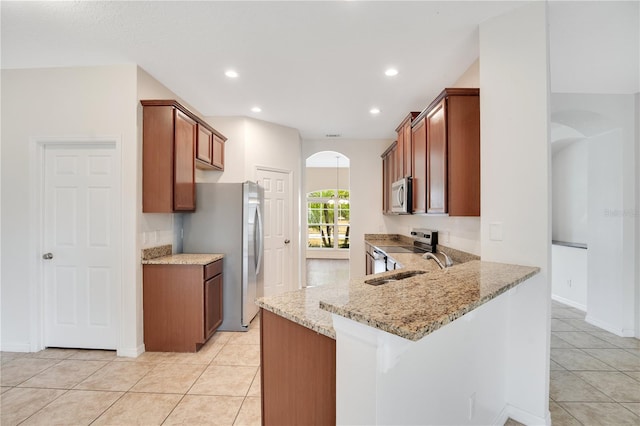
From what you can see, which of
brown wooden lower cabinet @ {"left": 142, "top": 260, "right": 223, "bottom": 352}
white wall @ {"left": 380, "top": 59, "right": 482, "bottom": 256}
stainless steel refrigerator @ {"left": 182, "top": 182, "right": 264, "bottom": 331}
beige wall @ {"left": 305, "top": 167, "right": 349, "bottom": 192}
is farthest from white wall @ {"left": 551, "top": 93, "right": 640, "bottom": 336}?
beige wall @ {"left": 305, "top": 167, "right": 349, "bottom": 192}

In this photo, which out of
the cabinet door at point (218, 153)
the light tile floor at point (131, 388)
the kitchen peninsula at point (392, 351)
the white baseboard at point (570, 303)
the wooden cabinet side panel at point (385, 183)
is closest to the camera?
the kitchen peninsula at point (392, 351)

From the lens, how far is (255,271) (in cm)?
350

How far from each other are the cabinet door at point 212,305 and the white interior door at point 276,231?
108 cm

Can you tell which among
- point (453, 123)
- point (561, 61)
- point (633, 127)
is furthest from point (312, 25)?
point (633, 127)

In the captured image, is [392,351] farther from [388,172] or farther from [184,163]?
[388,172]

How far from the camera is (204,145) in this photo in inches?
135

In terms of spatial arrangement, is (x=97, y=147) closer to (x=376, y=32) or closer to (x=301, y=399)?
(x=376, y=32)

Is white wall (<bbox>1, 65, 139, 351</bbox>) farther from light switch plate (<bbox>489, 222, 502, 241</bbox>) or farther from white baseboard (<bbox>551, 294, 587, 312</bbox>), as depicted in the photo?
white baseboard (<bbox>551, 294, 587, 312</bbox>)

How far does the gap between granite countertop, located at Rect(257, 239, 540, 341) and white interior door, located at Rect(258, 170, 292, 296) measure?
9.21 feet

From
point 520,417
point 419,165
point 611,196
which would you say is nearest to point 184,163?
point 419,165

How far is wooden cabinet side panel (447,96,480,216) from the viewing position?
221 cm

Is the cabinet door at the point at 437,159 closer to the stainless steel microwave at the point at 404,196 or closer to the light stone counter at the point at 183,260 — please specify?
the stainless steel microwave at the point at 404,196

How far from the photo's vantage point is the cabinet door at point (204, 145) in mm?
3305

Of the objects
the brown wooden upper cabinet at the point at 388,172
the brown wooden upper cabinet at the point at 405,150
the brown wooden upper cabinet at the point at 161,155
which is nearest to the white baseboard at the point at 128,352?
the brown wooden upper cabinet at the point at 161,155
